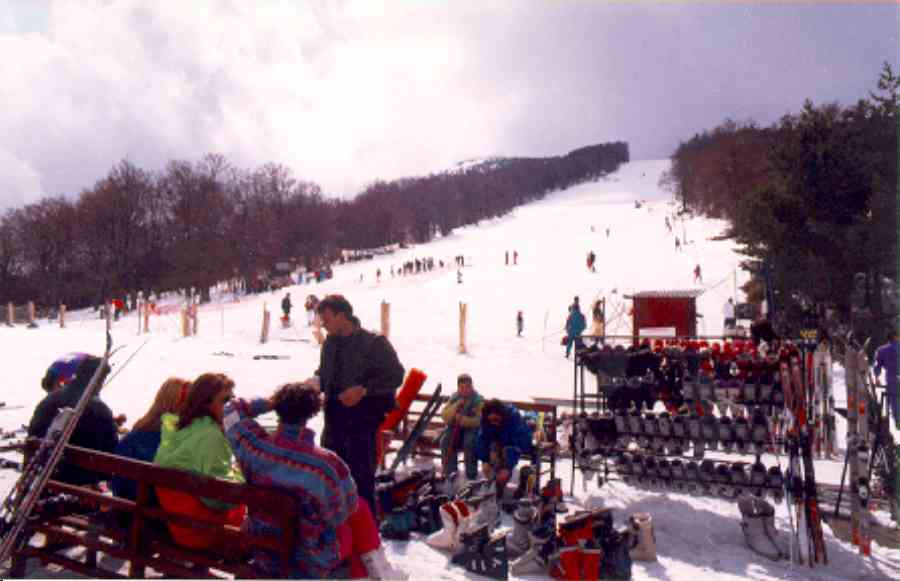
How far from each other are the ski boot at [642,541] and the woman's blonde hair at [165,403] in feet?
11.8

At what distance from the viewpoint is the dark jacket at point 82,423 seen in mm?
5238

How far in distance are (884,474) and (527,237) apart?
74.0 m

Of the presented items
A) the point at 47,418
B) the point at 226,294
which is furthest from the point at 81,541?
the point at 226,294

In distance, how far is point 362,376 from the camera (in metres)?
5.27

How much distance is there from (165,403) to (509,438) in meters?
3.51

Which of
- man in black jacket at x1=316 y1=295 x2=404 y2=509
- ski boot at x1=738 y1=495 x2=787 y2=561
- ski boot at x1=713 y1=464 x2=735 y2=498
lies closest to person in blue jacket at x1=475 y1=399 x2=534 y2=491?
ski boot at x1=713 y1=464 x2=735 y2=498

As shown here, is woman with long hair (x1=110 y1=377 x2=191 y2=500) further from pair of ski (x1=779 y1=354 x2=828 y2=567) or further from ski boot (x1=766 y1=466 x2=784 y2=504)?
ski boot (x1=766 y1=466 x2=784 y2=504)

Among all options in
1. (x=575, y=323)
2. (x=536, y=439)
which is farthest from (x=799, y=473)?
(x=575, y=323)

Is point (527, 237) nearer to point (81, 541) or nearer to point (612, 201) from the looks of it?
point (612, 201)

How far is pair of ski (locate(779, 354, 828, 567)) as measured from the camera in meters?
5.98

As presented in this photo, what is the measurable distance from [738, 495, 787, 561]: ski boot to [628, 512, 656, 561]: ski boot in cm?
90

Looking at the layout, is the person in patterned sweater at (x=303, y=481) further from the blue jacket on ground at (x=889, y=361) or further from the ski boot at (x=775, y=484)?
the blue jacket on ground at (x=889, y=361)

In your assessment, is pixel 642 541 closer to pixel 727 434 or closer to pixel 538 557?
pixel 538 557

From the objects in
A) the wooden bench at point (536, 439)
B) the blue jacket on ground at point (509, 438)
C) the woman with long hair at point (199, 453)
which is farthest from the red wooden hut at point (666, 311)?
the woman with long hair at point (199, 453)
